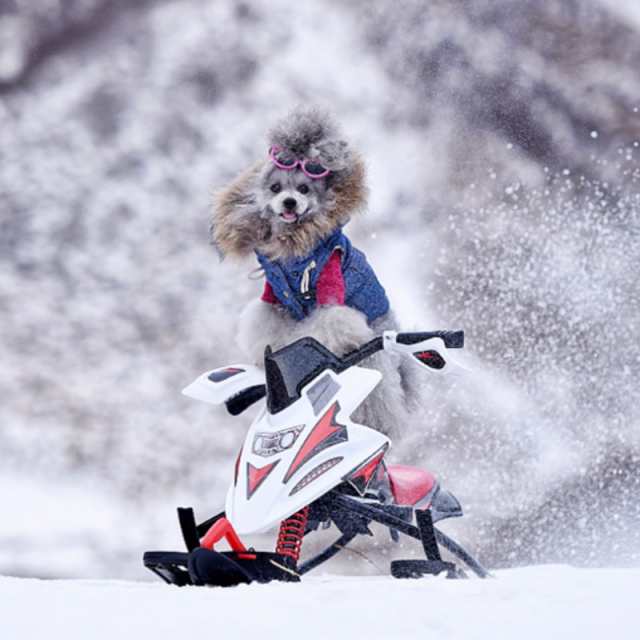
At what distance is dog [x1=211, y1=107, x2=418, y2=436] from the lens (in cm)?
179

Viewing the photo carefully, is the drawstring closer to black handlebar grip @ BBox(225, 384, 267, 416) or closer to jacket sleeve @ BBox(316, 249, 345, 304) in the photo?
jacket sleeve @ BBox(316, 249, 345, 304)

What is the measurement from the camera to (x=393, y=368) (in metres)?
→ 1.85

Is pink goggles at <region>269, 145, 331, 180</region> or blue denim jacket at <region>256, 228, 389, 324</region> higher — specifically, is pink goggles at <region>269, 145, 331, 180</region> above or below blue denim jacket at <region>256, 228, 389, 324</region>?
above

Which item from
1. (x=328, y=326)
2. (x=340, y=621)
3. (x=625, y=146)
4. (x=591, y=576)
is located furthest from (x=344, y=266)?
(x=625, y=146)

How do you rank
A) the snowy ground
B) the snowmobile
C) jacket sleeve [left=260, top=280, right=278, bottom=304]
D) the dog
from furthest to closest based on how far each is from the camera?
jacket sleeve [left=260, top=280, right=278, bottom=304]
the dog
the snowmobile
the snowy ground

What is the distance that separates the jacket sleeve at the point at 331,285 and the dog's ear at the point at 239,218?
15 centimetres

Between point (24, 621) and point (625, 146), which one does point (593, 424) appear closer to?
point (625, 146)

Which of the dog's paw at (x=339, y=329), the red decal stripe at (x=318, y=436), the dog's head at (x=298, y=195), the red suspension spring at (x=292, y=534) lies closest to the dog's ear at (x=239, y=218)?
the dog's head at (x=298, y=195)

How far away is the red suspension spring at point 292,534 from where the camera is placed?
150 centimetres

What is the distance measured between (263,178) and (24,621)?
41.8 inches

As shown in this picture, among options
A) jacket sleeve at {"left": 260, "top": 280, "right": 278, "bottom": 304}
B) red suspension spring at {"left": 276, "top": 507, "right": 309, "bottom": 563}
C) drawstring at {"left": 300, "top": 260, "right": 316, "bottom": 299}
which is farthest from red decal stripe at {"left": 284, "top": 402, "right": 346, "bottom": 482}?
jacket sleeve at {"left": 260, "top": 280, "right": 278, "bottom": 304}

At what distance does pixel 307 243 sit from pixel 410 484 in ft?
1.74

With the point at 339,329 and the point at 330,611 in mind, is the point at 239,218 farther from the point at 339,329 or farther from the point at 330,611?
the point at 330,611

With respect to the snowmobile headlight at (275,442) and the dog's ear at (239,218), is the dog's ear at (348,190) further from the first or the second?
the snowmobile headlight at (275,442)
